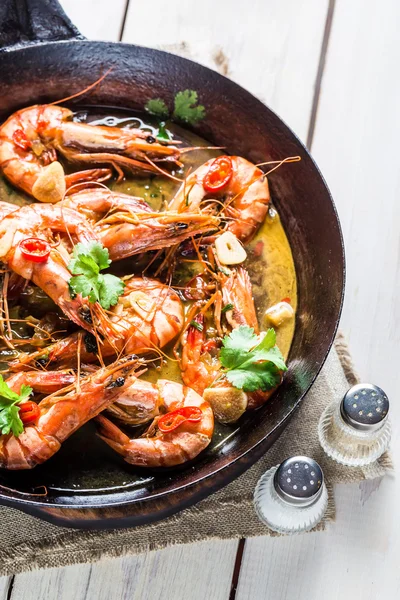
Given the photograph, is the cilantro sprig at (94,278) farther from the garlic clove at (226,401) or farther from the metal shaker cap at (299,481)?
the metal shaker cap at (299,481)


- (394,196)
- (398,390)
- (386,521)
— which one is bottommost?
(386,521)

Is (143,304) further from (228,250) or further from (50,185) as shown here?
(50,185)

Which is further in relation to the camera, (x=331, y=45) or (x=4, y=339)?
(x=331, y=45)

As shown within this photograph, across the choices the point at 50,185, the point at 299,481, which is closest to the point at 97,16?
the point at 50,185

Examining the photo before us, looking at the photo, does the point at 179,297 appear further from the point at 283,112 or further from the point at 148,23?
the point at 148,23

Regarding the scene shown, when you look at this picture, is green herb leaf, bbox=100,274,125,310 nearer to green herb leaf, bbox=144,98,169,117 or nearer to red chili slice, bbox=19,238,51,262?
red chili slice, bbox=19,238,51,262

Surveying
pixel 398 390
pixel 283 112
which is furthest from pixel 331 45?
pixel 398 390
